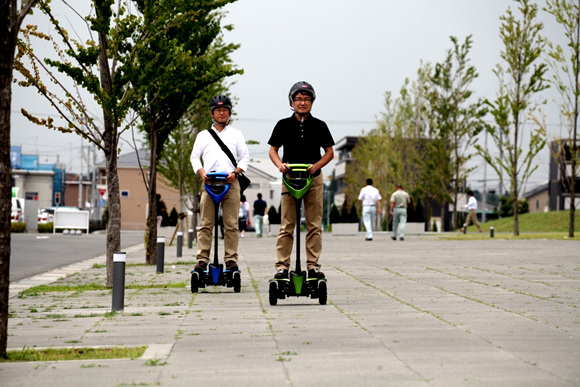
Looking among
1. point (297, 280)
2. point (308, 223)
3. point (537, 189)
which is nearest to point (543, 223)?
point (308, 223)

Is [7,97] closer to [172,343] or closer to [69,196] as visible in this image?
[172,343]

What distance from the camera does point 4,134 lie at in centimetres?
578

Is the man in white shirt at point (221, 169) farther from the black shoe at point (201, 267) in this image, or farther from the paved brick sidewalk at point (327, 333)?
the paved brick sidewalk at point (327, 333)

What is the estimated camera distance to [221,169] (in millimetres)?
10180

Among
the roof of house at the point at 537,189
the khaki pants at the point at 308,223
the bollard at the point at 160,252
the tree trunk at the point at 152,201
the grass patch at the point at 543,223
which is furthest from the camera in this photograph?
the roof of house at the point at 537,189

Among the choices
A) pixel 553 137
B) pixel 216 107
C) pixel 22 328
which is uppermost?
pixel 553 137

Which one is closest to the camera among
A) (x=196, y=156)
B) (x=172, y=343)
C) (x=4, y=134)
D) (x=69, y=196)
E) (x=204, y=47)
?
(x=4, y=134)

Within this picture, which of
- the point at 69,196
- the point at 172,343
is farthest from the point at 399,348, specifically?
the point at 69,196

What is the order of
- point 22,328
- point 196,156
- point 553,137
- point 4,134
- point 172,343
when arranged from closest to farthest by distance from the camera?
1. point 4,134
2. point 172,343
3. point 22,328
4. point 196,156
5. point 553,137

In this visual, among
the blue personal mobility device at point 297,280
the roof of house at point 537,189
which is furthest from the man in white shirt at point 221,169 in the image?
the roof of house at point 537,189

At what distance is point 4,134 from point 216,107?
464 cm

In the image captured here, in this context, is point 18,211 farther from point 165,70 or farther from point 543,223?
Answer: point 165,70

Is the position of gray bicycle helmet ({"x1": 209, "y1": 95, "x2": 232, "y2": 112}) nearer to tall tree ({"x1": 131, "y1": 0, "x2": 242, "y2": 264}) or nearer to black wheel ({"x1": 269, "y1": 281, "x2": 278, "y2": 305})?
tall tree ({"x1": 131, "y1": 0, "x2": 242, "y2": 264})

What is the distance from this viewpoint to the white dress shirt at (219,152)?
33.3ft
